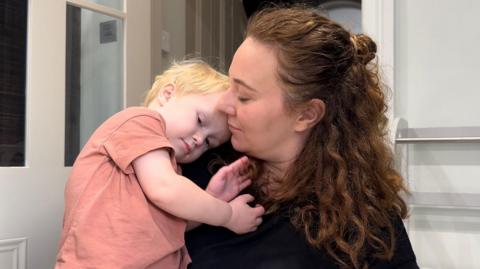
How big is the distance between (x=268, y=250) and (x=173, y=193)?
253 millimetres

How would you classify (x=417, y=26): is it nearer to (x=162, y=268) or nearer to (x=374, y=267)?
(x=374, y=267)

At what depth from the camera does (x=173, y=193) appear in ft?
3.06

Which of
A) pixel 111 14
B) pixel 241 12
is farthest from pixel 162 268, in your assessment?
pixel 241 12

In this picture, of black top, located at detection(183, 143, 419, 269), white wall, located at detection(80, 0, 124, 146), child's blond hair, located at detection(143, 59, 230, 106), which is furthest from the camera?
white wall, located at detection(80, 0, 124, 146)

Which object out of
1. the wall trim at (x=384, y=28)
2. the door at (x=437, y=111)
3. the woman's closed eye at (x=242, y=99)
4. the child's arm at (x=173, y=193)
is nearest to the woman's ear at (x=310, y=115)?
the woman's closed eye at (x=242, y=99)

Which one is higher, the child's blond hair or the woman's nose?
the child's blond hair

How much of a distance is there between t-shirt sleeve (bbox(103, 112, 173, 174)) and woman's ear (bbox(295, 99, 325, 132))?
0.95ft

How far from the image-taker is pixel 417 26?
67.5 inches

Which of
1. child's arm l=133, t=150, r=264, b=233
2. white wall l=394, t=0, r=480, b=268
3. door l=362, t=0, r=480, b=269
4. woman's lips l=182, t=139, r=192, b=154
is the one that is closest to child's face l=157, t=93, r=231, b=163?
woman's lips l=182, t=139, r=192, b=154

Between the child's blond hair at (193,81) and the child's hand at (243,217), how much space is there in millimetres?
269

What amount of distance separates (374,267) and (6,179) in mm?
922

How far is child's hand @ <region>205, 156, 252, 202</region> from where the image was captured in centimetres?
108

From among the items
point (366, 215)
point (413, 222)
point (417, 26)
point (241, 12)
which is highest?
point (241, 12)

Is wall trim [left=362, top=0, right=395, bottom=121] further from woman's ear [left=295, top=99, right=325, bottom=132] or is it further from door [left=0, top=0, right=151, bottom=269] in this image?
door [left=0, top=0, right=151, bottom=269]
